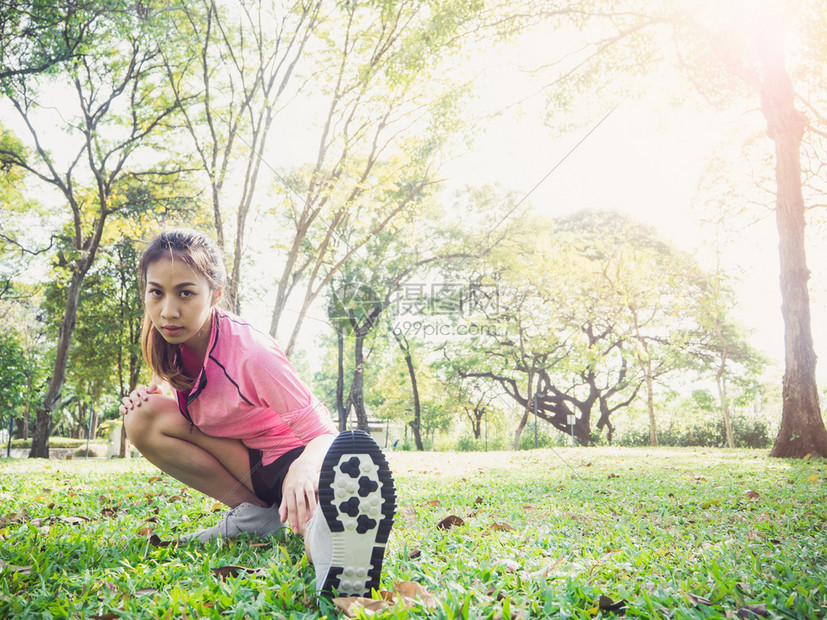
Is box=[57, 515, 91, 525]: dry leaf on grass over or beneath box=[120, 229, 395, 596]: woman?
beneath

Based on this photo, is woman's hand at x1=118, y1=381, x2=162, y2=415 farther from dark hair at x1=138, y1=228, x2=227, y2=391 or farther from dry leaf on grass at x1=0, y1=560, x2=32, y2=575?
dry leaf on grass at x1=0, y1=560, x2=32, y2=575

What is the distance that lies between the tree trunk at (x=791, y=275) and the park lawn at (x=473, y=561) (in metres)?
4.25

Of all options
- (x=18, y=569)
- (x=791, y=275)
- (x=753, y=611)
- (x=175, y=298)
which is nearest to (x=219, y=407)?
(x=175, y=298)

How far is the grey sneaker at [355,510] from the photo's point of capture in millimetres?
1123

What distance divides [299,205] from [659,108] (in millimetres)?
6459

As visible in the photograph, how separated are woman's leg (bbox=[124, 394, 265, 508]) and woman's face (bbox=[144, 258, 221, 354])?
0.32 m

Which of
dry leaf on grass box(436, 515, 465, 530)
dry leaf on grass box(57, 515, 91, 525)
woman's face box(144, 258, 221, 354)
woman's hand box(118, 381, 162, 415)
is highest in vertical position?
woman's face box(144, 258, 221, 354)

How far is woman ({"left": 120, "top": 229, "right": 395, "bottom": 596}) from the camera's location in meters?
1.63

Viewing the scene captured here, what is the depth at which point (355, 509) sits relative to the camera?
44.1 inches

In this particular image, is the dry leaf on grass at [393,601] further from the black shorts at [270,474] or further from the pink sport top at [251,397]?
the black shorts at [270,474]

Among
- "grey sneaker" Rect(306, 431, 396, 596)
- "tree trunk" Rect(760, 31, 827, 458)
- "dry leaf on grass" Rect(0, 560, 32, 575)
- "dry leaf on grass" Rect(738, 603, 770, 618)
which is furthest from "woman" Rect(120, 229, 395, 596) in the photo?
"tree trunk" Rect(760, 31, 827, 458)

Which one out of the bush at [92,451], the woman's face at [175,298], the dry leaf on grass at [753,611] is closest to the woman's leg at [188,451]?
the woman's face at [175,298]

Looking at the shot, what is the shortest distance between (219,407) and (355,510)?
0.84 metres

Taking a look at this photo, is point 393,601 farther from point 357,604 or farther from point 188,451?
point 188,451
